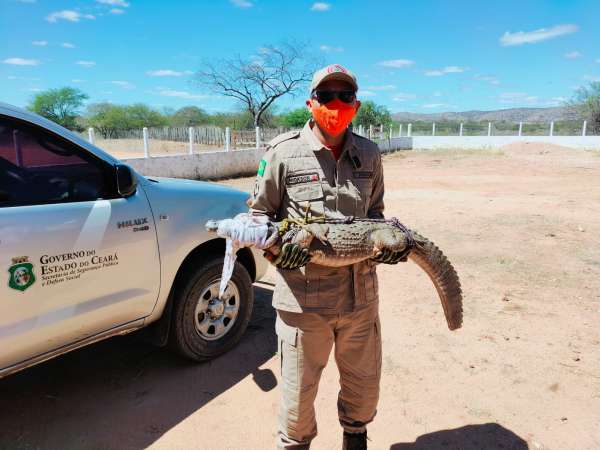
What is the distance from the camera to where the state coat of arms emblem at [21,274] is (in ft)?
7.29

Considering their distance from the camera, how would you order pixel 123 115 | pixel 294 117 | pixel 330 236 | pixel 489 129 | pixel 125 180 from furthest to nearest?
pixel 123 115
pixel 294 117
pixel 489 129
pixel 125 180
pixel 330 236

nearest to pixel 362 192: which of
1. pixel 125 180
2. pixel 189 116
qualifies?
pixel 125 180

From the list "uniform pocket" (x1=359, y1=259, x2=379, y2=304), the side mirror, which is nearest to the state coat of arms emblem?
the side mirror

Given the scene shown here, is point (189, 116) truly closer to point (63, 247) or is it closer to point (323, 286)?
point (63, 247)

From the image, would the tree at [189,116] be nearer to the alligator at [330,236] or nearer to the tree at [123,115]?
the tree at [123,115]

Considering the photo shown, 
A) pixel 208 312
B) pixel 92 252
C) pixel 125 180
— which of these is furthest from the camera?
pixel 208 312

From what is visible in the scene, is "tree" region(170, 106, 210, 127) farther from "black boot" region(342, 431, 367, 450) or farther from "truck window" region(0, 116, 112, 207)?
"black boot" region(342, 431, 367, 450)

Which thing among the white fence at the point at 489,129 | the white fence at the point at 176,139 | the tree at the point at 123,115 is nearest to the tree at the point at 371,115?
the white fence at the point at 489,129

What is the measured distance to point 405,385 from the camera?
10.3ft

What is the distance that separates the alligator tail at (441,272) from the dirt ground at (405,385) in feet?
2.81

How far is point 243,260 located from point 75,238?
4.98ft

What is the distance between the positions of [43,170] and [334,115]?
1.93m

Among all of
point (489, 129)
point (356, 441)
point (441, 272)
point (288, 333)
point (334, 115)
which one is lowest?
point (356, 441)

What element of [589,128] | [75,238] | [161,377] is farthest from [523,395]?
[589,128]
